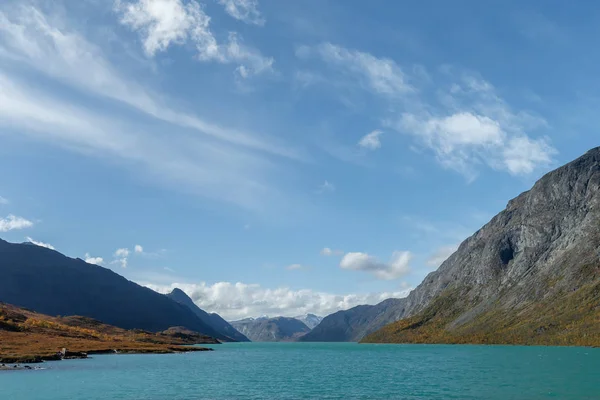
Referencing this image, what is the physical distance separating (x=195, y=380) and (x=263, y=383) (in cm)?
1638

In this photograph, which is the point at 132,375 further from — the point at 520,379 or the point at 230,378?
the point at 520,379

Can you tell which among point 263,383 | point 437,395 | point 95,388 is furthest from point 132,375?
point 437,395

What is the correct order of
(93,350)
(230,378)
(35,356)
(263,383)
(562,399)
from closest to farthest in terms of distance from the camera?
(562,399) < (263,383) < (230,378) < (35,356) < (93,350)

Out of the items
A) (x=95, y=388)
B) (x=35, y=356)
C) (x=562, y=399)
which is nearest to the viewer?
(x=562, y=399)

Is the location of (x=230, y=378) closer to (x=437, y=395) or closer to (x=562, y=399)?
(x=437, y=395)

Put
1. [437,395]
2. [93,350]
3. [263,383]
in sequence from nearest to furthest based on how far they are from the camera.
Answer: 1. [437,395]
2. [263,383]
3. [93,350]

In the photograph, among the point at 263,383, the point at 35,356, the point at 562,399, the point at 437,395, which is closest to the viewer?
the point at 562,399

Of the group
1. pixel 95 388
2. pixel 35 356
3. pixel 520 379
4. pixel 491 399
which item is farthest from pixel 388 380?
pixel 35 356

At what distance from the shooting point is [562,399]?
70000 mm

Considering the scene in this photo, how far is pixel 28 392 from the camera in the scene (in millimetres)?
80688

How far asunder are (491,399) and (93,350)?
171 meters

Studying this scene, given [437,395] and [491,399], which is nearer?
[491,399]

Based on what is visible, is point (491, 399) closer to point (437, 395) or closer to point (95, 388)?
point (437, 395)

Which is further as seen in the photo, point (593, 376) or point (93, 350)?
point (93, 350)
